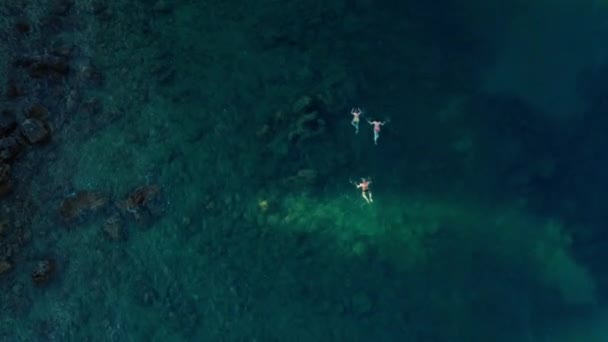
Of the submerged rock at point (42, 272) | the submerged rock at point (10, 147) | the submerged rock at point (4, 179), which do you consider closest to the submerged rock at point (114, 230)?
the submerged rock at point (42, 272)

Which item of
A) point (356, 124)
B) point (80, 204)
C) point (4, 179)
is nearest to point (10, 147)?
point (4, 179)

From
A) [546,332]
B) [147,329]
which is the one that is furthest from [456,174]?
[147,329]

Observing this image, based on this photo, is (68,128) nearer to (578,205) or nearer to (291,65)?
(291,65)

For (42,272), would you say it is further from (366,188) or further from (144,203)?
(366,188)

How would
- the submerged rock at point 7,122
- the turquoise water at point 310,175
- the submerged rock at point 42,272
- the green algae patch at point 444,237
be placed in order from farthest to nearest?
1. the green algae patch at point 444,237
2. the submerged rock at point 7,122
3. the turquoise water at point 310,175
4. the submerged rock at point 42,272

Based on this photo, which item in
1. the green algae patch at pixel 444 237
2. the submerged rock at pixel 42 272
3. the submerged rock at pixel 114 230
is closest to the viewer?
the submerged rock at pixel 42 272

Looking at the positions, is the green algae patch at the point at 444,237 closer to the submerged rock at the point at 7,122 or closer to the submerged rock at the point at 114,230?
the submerged rock at the point at 114,230
